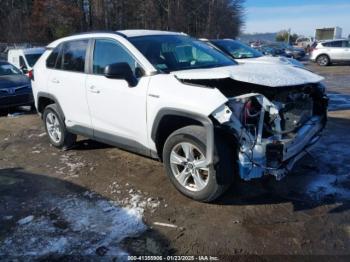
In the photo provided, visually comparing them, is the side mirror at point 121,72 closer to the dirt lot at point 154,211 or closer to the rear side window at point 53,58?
the dirt lot at point 154,211

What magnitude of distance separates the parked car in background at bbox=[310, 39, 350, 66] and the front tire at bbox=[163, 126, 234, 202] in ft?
72.8

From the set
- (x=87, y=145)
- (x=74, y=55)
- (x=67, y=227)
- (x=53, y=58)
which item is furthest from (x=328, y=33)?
(x=67, y=227)

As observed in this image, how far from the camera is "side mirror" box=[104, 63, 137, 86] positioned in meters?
4.43

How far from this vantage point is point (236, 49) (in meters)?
11.3

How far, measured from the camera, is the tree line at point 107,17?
3691cm

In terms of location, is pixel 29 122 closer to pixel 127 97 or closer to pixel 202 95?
pixel 127 97

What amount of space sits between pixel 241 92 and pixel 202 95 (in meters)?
0.53

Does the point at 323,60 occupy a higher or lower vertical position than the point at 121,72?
lower

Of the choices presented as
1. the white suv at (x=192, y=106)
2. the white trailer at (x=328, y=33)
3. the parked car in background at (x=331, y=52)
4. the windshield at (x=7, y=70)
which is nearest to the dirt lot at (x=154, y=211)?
the white suv at (x=192, y=106)

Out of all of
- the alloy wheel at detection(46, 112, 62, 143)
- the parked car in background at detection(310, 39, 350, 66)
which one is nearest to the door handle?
the alloy wheel at detection(46, 112, 62, 143)

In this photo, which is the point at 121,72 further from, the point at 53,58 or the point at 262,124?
the point at 53,58

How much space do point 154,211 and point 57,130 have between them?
10.2 ft

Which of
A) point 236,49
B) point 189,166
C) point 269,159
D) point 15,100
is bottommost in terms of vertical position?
point 15,100

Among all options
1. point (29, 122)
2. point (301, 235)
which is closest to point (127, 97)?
point (301, 235)
